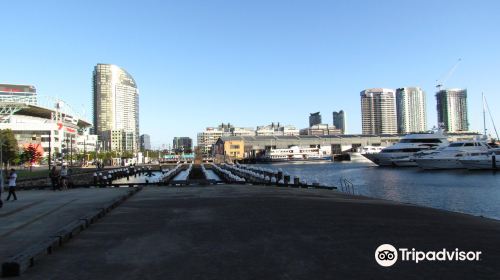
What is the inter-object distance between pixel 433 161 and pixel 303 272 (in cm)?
9203

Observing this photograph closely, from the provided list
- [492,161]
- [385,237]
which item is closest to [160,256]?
[385,237]

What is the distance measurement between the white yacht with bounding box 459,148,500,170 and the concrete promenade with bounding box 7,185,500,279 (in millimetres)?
74828

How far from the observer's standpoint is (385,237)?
40.4ft

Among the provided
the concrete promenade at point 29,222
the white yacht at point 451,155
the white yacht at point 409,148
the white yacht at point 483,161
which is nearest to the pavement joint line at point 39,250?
the concrete promenade at point 29,222

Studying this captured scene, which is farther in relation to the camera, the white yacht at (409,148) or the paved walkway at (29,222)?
the white yacht at (409,148)

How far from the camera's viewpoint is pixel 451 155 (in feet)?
300

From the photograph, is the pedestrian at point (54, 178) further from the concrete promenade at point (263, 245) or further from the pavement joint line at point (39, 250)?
the pavement joint line at point (39, 250)

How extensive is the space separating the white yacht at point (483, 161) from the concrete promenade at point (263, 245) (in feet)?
245

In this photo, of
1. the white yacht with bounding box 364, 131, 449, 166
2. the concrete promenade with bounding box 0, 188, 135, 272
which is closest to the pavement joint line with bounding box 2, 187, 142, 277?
the concrete promenade with bounding box 0, 188, 135, 272

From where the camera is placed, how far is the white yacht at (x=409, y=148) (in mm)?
109625

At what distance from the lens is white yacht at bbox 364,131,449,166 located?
110 metres

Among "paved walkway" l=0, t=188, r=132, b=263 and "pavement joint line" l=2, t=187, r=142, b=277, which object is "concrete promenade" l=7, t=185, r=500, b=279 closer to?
"pavement joint line" l=2, t=187, r=142, b=277

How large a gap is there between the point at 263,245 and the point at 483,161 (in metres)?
85.0

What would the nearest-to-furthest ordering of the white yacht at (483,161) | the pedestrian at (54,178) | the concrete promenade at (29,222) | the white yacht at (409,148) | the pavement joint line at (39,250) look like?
the pavement joint line at (39,250), the concrete promenade at (29,222), the pedestrian at (54,178), the white yacht at (483,161), the white yacht at (409,148)
